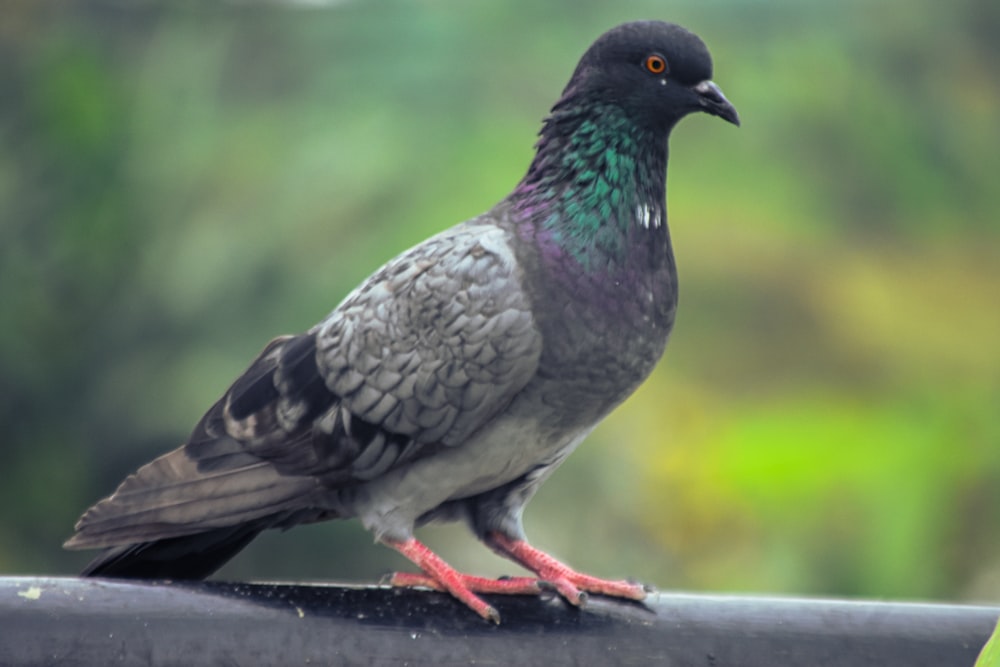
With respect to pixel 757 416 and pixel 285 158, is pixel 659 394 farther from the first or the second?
pixel 285 158

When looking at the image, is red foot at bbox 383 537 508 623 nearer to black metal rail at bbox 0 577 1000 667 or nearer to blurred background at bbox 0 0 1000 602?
black metal rail at bbox 0 577 1000 667

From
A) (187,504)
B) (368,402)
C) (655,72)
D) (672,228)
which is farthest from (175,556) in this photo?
(672,228)

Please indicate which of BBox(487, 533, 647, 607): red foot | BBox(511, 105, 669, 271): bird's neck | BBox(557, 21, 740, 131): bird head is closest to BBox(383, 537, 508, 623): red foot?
BBox(487, 533, 647, 607): red foot

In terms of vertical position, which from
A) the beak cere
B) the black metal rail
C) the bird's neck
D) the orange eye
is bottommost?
the black metal rail

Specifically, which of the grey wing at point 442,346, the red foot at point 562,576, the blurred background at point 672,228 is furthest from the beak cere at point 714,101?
the blurred background at point 672,228

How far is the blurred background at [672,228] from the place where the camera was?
30.1 ft

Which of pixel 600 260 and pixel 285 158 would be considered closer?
pixel 600 260

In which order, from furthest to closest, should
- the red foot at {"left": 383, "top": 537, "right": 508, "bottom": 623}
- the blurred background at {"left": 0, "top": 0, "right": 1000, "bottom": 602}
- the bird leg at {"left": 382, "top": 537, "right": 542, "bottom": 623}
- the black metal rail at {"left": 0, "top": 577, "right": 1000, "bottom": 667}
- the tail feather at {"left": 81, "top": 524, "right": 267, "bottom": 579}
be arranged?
the blurred background at {"left": 0, "top": 0, "right": 1000, "bottom": 602}, the tail feather at {"left": 81, "top": 524, "right": 267, "bottom": 579}, the bird leg at {"left": 382, "top": 537, "right": 542, "bottom": 623}, the red foot at {"left": 383, "top": 537, "right": 508, "bottom": 623}, the black metal rail at {"left": 0, "top": 577, "right": 1000, "bottom": 667}

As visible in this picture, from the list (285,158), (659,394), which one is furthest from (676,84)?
(285,158)

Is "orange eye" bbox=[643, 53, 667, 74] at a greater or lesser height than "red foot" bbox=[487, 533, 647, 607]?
greater

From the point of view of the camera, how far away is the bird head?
10.5 ft

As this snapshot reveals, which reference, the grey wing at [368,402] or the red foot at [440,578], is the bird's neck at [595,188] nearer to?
the grey wing at [368,402]

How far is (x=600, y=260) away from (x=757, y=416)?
6888mm

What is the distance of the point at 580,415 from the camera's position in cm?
307
